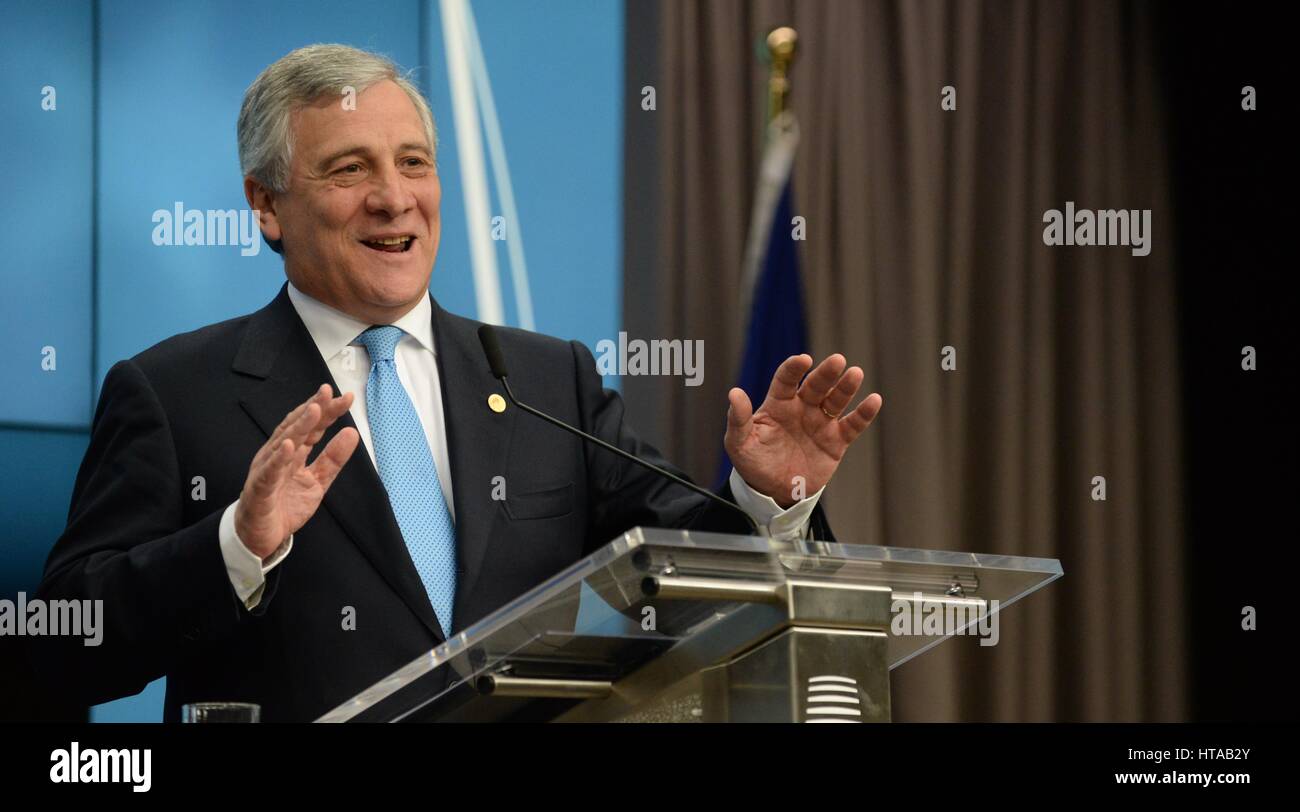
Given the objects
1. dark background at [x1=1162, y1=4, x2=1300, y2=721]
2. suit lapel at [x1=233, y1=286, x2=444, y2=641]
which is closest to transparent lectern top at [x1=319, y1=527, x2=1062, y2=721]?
suit lapel at [x1=233, y1=286, x2=444, y2=641]

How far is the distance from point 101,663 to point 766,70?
2.57m

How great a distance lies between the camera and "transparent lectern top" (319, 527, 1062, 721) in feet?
4.94

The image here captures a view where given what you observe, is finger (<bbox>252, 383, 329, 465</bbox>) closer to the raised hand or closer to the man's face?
→ the raised hand

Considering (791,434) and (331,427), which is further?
(331,427)

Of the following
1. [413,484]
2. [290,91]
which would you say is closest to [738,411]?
[413,484]

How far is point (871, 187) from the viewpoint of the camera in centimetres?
419

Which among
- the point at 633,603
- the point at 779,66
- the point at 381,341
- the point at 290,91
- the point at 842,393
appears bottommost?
the point at 633,603

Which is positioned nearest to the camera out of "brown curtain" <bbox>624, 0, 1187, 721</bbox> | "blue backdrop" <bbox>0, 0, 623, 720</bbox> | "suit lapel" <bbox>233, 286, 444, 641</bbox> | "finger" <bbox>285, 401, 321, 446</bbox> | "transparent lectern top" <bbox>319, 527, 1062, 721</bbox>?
"transparent lectern top" <bbox>319, 527, 1062, 721</bbox>

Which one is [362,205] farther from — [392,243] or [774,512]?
[774,512]

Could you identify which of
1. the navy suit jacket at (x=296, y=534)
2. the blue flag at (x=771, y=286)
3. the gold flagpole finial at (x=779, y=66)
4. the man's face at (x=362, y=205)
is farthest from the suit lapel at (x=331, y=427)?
the gold flagpole finial at (x=779, y=66)

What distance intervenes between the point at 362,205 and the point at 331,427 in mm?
421

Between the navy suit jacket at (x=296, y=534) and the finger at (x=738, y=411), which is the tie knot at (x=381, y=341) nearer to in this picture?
the navy suit jacket at (x=296, y=534)

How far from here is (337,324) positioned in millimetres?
2646
